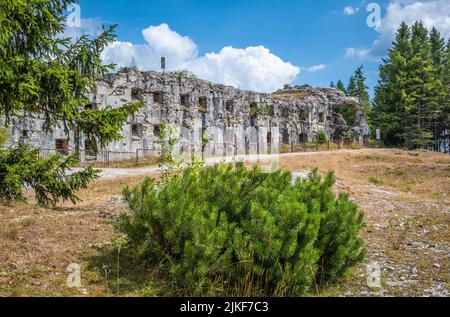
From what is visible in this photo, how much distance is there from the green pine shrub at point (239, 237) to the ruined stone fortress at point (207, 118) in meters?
16.5

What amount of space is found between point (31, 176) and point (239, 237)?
5.02 meters

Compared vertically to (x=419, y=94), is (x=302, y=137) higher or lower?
lower

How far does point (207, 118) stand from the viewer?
35.5 meters

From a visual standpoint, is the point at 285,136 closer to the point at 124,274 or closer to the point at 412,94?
the point at 412,94

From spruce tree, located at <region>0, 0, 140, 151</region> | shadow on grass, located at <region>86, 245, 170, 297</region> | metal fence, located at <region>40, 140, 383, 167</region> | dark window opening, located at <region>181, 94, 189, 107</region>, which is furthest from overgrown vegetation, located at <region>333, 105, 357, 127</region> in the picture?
shadow on grass, located at <region>86, 245, 170, 297</region>

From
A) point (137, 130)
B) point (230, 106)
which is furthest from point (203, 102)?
point (137, 130)

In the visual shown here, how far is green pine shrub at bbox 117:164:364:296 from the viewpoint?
515cm

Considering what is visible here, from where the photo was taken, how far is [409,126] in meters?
44.8

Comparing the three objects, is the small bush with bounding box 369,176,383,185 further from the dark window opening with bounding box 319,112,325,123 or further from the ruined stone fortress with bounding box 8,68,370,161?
the dark window opening with bounding box 319,112,325,123

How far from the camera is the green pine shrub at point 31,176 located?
24.8 feet

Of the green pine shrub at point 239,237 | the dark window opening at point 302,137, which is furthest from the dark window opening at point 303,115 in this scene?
the green pine shrub at point 239,237

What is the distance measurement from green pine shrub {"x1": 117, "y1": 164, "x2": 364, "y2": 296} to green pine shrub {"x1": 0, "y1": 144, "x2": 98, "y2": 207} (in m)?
2.61

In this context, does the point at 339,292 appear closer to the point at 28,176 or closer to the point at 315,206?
the point at 315,206
